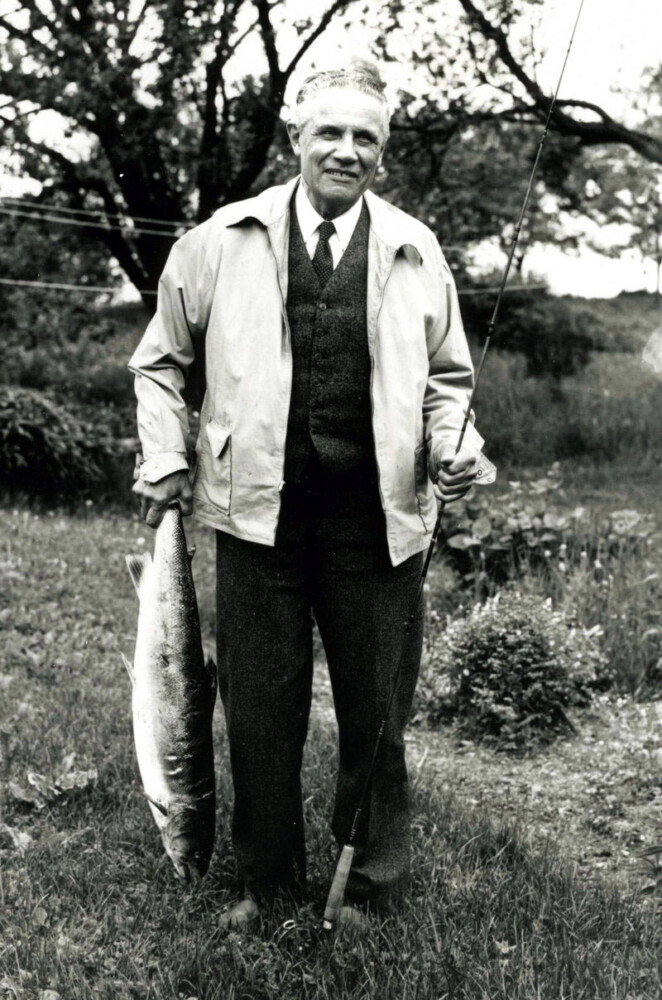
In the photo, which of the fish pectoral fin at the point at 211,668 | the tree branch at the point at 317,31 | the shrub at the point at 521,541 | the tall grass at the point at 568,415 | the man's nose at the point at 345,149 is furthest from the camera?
the tall grass at the point at 568,415

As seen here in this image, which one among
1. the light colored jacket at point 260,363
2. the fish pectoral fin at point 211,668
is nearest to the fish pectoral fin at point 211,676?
the fish pectoral fin at point 211,668

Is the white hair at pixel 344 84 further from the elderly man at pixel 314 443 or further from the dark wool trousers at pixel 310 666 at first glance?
the dark wool trousers at pixel 310 666

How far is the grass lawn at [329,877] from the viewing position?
2957 millimetres

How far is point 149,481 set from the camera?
9.98 feet

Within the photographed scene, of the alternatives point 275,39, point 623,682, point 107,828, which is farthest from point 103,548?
point 275,39

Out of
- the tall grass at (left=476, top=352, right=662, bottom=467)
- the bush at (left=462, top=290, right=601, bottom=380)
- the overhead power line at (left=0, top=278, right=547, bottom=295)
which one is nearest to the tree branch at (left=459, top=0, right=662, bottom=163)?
the overhead power line at (left=0, top=278, right=547, bottom=295)

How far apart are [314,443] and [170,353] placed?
483mm

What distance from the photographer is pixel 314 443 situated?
2998 millimetres

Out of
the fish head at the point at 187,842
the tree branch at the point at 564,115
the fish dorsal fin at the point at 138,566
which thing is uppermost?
the tree branch at the point at 564,115

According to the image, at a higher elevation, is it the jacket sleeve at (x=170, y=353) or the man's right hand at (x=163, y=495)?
the jacket sleeve at (x=170, y=353)

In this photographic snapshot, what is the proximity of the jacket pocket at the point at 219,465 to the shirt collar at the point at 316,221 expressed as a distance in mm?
543

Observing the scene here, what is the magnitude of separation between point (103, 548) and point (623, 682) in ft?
14.1

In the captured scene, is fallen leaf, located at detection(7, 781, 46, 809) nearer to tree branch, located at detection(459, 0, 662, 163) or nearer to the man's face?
the man's face

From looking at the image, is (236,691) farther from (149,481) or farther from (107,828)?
(107,828)
